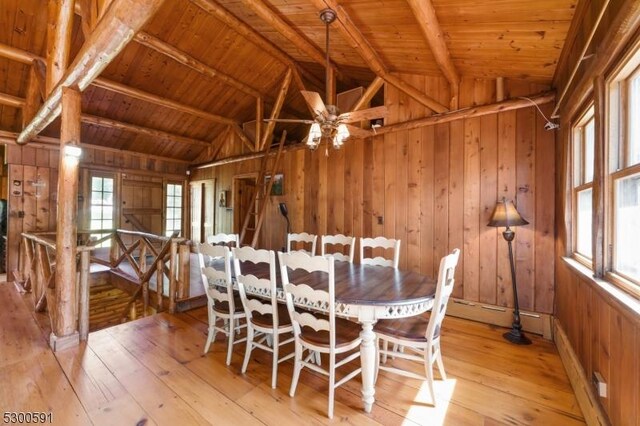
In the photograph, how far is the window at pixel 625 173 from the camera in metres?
1.44

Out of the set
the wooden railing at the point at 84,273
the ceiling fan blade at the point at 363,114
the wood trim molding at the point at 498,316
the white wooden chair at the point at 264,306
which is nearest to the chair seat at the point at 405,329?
the white wooden chair at the point at 264,306

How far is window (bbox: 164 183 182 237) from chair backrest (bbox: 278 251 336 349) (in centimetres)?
653

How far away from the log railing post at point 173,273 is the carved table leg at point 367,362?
2616 millimetres

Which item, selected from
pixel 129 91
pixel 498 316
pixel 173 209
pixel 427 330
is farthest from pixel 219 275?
pixel 173 209

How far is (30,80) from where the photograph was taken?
4539 mm

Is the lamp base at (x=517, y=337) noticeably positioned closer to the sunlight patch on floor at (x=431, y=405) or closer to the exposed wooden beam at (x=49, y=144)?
the sunlight patch on floor at (x=431, y=405)

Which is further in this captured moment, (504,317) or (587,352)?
(504,317)

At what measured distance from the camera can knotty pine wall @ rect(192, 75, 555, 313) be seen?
9.92 feet

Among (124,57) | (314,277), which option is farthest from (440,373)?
(124,57)

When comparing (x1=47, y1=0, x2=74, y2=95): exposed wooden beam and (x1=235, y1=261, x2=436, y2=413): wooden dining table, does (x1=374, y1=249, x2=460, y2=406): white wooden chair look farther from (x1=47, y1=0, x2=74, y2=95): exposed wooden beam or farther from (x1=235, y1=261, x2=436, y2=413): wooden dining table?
(x1=47, y1=0, x2=74, y2=95): exposed wooden beam

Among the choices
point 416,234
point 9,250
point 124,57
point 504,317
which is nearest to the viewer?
point 504,317

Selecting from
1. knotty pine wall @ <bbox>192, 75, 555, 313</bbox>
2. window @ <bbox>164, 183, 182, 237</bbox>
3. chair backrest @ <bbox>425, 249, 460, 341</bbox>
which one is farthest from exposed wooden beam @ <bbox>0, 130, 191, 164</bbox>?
chair backrest @ <bbox>425, 249, 460, 341</bbox>

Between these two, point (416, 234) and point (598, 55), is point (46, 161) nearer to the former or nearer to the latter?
point (416, 234)

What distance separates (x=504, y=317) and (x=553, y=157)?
178cm
